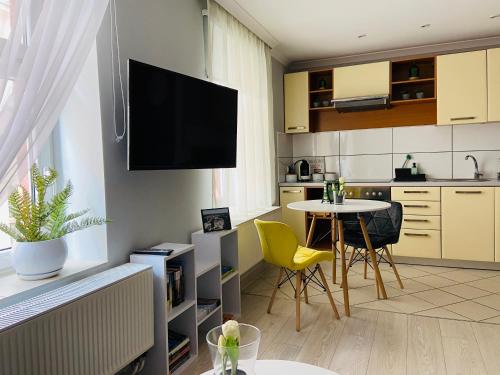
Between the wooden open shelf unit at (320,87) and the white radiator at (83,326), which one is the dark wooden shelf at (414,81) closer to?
the wooden open shelf unit at (320,87)

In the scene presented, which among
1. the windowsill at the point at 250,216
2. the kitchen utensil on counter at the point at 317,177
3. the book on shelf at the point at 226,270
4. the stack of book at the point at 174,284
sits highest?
the kitchen utensil on counter at the point at 317,177

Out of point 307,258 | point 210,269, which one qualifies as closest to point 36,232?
point 210,269

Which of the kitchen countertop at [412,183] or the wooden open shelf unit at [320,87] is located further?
the wooden open shelf unit at [320,87]

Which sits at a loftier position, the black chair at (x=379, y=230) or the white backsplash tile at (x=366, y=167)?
the white backsplash tile at (x=366, y=167)

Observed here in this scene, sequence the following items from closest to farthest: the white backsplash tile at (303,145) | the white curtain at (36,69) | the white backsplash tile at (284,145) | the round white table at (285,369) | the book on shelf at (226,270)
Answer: the round white table at (285,369), the white curtain at (36,69), the book on shelf at (226,270), the white backsplash tile at (284,145), the white backsplash tile at (303,145)

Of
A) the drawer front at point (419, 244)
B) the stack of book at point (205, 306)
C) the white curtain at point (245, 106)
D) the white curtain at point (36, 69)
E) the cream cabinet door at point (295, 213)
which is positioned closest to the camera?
the white curtain at point (36, 69)

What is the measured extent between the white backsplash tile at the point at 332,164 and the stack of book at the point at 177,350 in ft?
10.7

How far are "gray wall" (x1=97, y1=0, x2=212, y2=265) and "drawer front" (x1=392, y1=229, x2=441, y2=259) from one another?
95.5 inches

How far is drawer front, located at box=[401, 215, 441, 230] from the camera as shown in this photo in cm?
414

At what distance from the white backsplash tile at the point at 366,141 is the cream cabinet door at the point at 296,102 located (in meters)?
0.56

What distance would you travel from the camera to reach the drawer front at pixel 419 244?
416 cm

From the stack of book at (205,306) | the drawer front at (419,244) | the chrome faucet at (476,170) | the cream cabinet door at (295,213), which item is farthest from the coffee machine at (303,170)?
the stack of book at (205,306)

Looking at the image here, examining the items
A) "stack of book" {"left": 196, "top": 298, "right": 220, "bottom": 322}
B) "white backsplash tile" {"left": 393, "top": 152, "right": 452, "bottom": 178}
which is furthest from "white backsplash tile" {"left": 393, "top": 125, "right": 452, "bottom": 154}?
"stack of book" {"left": 196, "top": 298, "right": 220, "bottom": 322}

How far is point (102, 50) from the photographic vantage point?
2.05 meters
